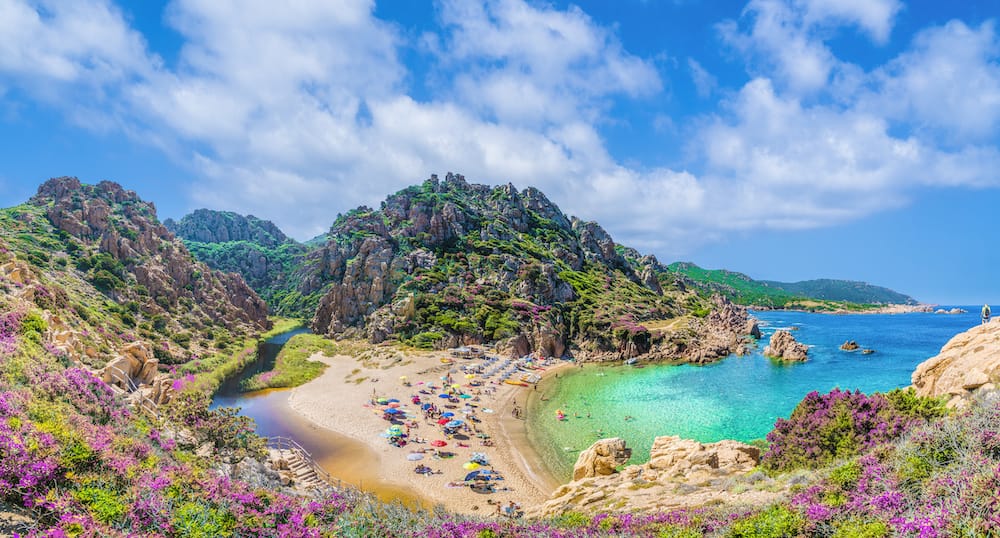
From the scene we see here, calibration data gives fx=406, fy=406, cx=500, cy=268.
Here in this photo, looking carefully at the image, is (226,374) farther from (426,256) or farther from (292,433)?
(426,256)

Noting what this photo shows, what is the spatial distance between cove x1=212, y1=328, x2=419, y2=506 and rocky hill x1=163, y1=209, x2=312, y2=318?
67623 mm

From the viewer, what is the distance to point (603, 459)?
2420 cm

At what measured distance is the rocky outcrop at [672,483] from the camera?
48.7 ft

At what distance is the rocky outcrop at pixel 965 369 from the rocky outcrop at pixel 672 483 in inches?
292

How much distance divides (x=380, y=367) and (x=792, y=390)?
5132 centimetres

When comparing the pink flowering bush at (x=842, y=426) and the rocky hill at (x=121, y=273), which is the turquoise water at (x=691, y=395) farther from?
the rocky hill at (x=121, y=273)

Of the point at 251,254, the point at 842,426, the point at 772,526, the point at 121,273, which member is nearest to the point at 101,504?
the point at 772,526

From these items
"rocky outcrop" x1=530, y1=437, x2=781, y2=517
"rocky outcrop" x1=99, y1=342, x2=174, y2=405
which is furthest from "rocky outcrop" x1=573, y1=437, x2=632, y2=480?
"rocky outcrop" x1=99, y1=342, x2=174, y2=405

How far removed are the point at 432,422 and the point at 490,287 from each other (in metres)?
51.2

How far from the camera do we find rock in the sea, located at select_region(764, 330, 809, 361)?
62.6 metres

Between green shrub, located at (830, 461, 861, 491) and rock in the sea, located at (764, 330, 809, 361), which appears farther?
rock in the sea, located at (764, 330, 809, 361)

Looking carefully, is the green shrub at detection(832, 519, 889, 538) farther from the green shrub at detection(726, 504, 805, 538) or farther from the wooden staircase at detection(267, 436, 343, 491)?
the wooden staircase at detection(267, 436, 343, 491)

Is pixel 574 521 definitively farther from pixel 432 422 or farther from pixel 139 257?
pixel 139 257

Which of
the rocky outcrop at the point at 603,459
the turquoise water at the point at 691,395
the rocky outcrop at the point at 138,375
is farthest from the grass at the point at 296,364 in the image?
the rocky outcrop at the point at 603,459
